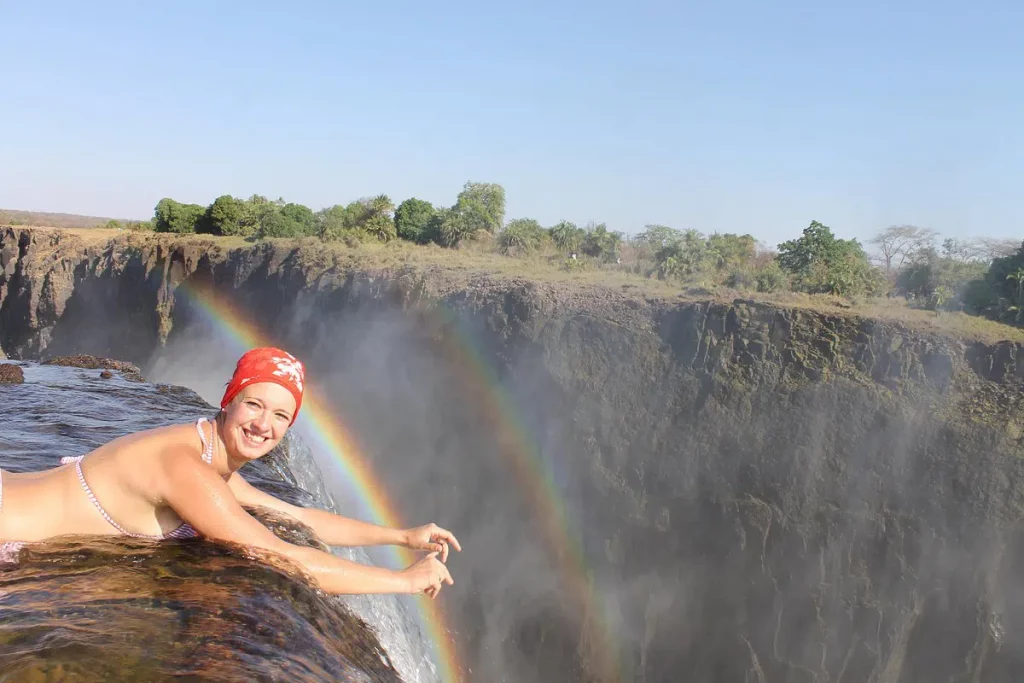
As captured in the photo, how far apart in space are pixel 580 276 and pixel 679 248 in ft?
16.9

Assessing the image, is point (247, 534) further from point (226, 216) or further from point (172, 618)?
point (226, 216)

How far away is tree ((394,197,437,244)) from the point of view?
3503cm

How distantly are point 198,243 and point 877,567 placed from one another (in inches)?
1038

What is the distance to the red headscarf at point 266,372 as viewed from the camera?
2494 millimetres

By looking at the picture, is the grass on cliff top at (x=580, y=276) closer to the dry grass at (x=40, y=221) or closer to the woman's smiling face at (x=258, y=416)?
the woman's smiling face at (x=258, y=416)

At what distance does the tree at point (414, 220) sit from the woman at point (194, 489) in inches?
1259

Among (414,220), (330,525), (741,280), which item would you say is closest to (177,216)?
(414,220)

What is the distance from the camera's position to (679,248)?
2645cm

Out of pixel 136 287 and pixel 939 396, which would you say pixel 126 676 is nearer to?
pixel 939 396

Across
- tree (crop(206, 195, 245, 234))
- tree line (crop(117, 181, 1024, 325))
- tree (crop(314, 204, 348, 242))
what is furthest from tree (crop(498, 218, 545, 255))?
tree (crop(206, 195, 245, 234))

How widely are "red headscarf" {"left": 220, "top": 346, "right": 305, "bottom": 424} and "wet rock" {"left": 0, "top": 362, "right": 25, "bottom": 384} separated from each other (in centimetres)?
598

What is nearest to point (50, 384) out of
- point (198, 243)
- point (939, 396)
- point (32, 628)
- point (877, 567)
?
point (32, 628)

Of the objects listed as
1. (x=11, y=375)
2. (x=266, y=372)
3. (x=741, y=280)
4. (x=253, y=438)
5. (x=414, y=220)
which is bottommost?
(x=11, y=375)

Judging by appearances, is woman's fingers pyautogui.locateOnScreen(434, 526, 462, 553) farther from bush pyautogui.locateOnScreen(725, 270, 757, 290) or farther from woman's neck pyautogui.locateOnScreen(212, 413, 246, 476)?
bush pyautogui.locateOnScreen(725, 270, 757, 290)
